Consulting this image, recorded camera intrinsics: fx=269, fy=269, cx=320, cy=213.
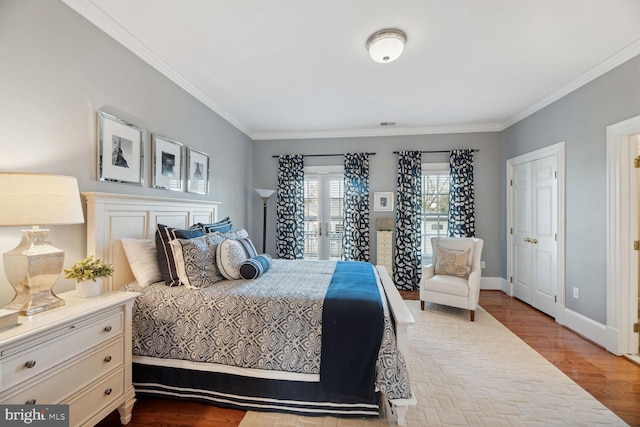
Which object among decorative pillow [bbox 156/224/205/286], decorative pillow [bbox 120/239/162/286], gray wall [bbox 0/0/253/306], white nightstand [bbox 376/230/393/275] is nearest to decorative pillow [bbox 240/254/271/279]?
decorative pillow [bbox 156/224/205/286]

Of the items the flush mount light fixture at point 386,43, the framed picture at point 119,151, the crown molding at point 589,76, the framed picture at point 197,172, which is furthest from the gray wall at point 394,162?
the framed picture at point 119,151

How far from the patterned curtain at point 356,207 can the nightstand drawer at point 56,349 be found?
360 cm

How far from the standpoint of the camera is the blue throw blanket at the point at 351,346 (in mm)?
1673

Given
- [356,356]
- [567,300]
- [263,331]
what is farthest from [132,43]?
[567,300]

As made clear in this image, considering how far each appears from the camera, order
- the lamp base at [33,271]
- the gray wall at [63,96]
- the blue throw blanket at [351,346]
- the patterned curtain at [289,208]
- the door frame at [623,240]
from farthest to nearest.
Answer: the patterned curtain at [289,208]
the door frame at [623,240]
the blue throw blanket at [351,346]
the gray wall at [63,96]
the lamp base at [33,271]

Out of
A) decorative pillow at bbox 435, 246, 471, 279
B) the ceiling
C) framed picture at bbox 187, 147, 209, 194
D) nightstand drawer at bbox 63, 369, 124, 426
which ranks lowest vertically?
nightstand drawer at bbox 63, 369, 124, 426

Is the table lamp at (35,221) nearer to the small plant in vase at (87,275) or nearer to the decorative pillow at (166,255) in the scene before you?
the small plant in vase at (87,275)

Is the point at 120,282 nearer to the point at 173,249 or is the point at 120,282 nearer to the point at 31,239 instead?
the point at 173,249

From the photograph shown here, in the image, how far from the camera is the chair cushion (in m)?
3.34

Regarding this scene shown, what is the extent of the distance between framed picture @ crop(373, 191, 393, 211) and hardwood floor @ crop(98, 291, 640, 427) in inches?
85.0

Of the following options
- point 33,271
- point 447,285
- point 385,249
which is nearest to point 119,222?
point 33,271

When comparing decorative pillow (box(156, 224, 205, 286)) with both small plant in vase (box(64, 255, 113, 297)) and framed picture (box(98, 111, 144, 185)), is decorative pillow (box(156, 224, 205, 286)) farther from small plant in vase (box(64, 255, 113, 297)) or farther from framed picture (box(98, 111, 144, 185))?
framed picture (box(98, 111, 144, 185))

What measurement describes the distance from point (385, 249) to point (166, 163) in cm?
346

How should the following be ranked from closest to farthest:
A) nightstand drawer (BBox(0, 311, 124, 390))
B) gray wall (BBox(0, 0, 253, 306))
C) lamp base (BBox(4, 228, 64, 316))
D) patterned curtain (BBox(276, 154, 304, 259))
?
nightstand drawer (BBox(0, 311, 124, 390)) → lamp base (BBox(4, 228, 64, 316)) → gray wall (BBox(0, 0, 253, 306)) → patterned curtain (BBox(276, 154, 304, 259))
